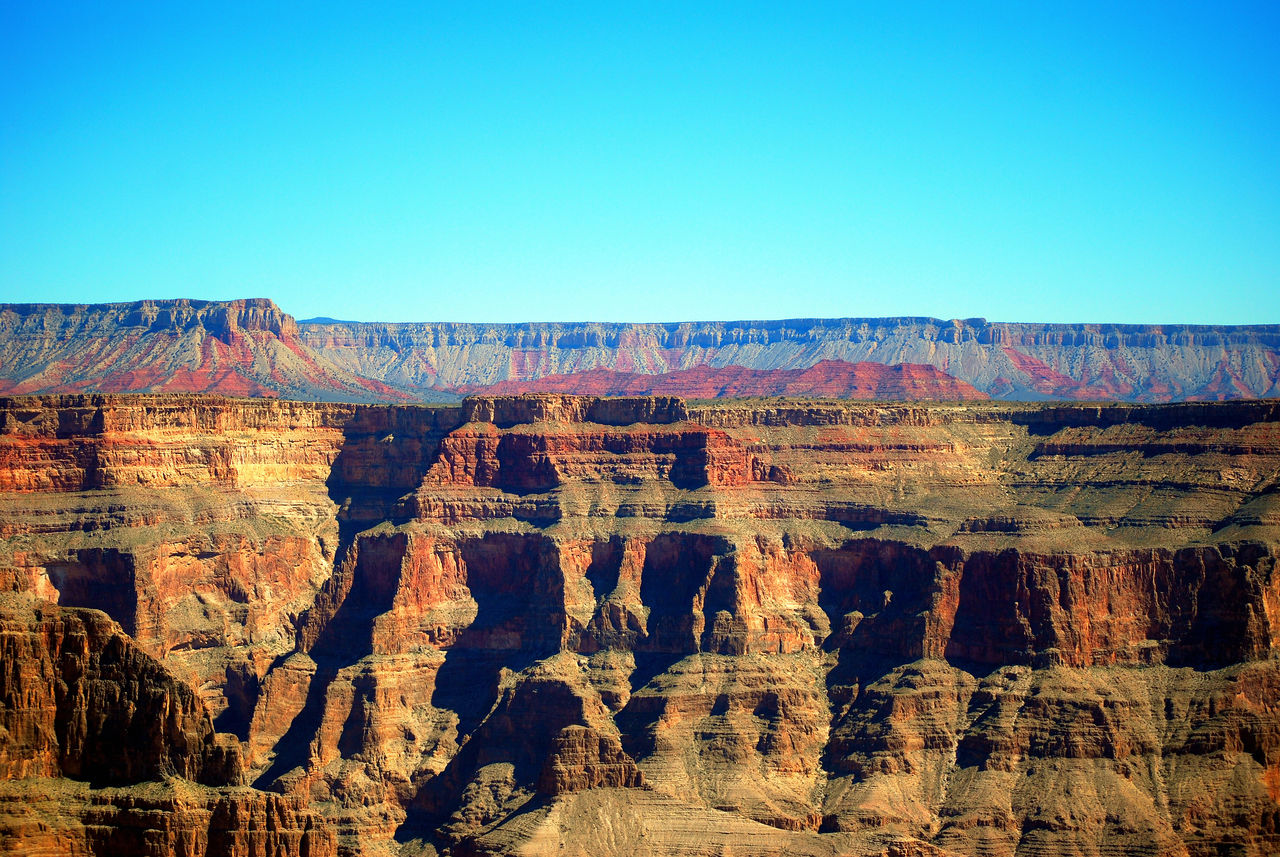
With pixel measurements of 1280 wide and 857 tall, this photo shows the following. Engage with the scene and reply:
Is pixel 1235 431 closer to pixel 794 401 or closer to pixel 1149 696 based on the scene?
pixel 1149 696

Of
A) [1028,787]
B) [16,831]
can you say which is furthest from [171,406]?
[16,831]

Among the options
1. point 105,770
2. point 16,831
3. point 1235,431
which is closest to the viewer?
point 16,831

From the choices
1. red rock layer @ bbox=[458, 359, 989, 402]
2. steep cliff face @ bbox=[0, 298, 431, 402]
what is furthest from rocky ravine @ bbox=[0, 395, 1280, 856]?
red rock layer @ bbox=[458, 359, 989, 402]

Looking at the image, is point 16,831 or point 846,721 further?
point 846,721

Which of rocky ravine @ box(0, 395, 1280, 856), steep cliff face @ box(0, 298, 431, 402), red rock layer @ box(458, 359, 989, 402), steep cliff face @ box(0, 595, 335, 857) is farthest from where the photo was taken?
red rock layer @ box(458, 359, 989, 402)

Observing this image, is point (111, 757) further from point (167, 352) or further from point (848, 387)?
point (848, 387)

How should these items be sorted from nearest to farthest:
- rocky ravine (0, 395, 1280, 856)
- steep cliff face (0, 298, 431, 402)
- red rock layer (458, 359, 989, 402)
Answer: rocky ravine (0, 395, 1280, 856), steep cliff face (0, 298, 431, 402), red rock layer (458, 359, 989, 402)

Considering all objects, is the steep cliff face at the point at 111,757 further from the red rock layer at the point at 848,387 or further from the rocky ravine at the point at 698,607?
the red rock layer at the point at 848,387

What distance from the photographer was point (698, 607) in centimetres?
9888

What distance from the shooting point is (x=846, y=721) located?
93.6m

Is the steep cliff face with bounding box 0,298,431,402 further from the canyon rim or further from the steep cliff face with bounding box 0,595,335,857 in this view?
the steep cliff face with bounding box 0,595,335,857

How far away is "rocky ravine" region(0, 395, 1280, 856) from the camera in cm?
8694

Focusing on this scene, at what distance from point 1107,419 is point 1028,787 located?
31.3m

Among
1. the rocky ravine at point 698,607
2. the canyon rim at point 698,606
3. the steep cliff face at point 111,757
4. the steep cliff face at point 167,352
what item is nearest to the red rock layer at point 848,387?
the steep cliff face at point 167,352
